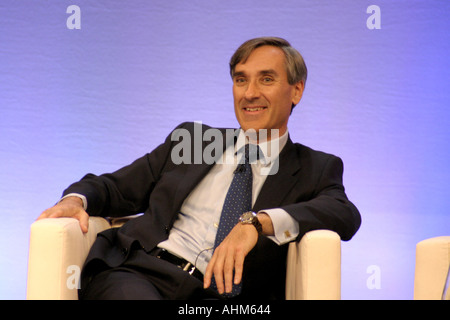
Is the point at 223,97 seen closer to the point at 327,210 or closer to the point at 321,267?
the point at 327,210

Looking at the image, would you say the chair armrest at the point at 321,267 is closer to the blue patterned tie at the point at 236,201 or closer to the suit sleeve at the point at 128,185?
the blue patterned tie at the point at 236,201

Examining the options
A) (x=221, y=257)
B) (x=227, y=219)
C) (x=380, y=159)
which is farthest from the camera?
(x=380, y=159)

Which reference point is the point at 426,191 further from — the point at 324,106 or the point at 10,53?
the point at 10,53

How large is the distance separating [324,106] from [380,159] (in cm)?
40

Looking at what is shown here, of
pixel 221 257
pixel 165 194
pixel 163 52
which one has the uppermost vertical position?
pixel 163 52

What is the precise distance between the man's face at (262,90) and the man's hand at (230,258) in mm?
564

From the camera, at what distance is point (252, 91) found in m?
2.34

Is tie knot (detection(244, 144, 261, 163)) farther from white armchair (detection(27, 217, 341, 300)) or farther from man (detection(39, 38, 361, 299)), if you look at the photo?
white armchair (detection(27, 217, 341, 300))

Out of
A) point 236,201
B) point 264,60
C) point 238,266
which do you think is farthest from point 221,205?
point 264,60

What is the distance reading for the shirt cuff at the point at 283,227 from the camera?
76.7 inches
